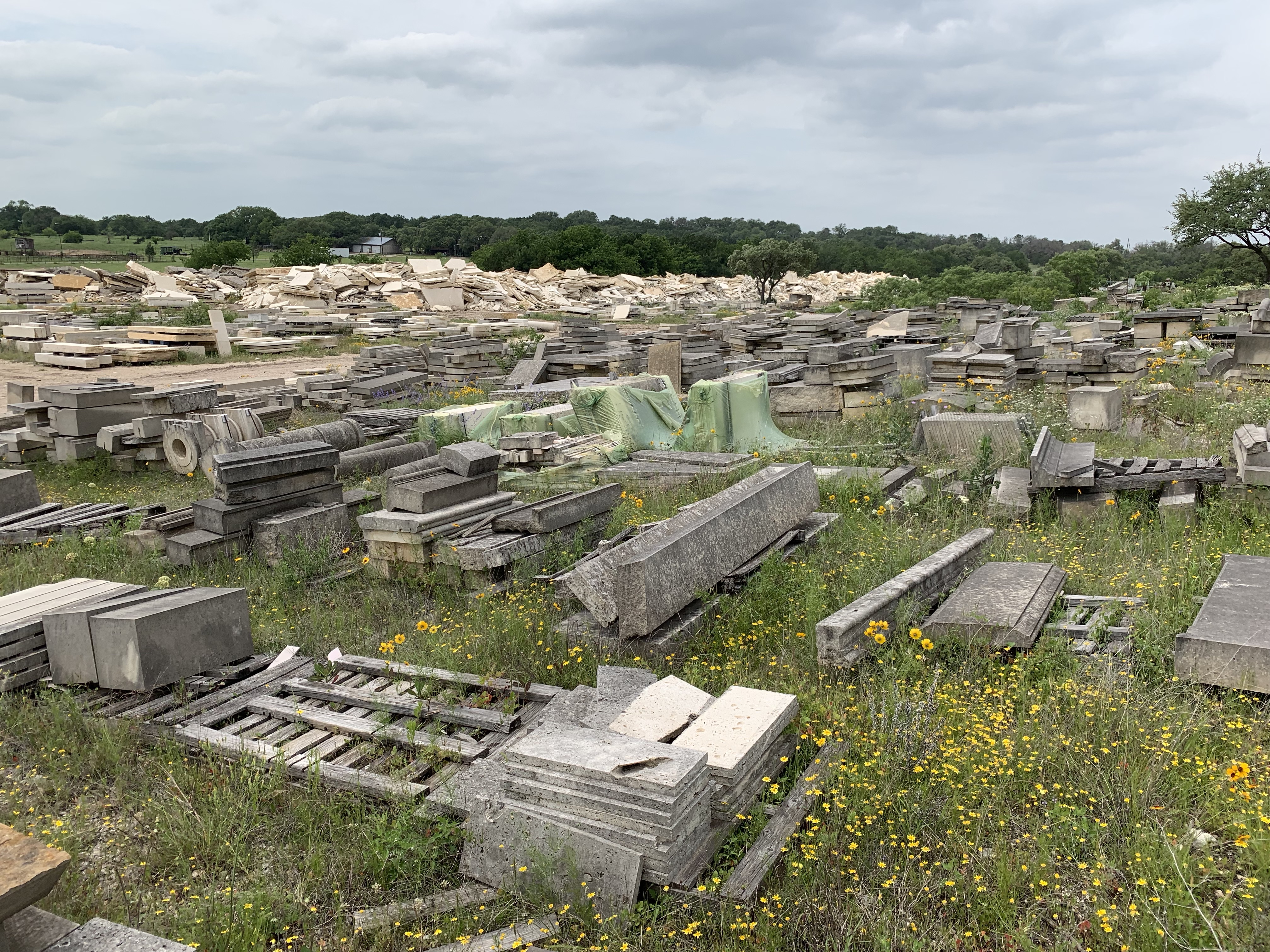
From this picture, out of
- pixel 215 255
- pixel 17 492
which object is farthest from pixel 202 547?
pixel 215 255

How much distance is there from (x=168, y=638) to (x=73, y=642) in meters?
0.57

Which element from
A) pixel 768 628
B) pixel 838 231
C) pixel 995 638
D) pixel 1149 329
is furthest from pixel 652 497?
pixel 838 231

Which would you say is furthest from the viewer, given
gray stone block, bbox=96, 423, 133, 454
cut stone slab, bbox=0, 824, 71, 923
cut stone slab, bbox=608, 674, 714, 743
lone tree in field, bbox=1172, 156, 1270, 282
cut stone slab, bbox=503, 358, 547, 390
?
lone tree in field, bbox=1172, 156, 1270, 282

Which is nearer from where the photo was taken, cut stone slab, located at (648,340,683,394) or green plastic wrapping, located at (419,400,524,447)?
green plastic wrapping, located at (419,400,524,447)

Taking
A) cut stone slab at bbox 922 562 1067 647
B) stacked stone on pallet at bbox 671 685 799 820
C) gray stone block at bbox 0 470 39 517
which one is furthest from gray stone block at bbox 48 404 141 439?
cut stone slab at bbox 922 562 1067 647

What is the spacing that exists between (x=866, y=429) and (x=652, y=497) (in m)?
4.10

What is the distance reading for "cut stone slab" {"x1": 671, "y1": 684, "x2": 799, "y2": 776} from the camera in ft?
11.9

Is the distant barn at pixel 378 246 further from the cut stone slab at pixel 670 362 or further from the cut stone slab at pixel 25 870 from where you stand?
the cut stone slab at pixel 25 870

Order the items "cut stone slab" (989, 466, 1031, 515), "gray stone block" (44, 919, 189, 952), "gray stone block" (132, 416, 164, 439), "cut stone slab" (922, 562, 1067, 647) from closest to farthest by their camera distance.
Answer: "gray stone block" (44, 919, 189, 952) → "cut stone slab" (922, 562, 1067, 647) → "cut stone slab" (989, 466, 1031, 515) → "gray stone block" (132, 416, 164, 439)

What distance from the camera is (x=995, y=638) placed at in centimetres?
473

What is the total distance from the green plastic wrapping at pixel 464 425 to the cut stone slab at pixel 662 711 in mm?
6718

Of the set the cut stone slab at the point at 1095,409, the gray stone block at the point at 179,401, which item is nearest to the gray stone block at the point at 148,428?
the gray stone block at the point at 179,401

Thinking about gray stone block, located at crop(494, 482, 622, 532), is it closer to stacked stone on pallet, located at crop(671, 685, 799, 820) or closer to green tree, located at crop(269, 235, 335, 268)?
stacked stone on pallet, located at crop(671, 685, 799, 820)

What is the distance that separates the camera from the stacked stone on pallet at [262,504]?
7.11 m
